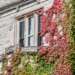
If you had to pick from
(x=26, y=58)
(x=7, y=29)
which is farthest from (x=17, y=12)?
(x=26, y=58)

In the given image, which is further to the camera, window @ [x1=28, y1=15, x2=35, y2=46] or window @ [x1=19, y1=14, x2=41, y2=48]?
window @ [x1=28, y1=15, x2=35, y2=46]

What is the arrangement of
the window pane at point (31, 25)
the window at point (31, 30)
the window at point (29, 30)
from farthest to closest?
the window pane at point (31, 25) < the window at point (31, 30) < the window at point (29, 30)

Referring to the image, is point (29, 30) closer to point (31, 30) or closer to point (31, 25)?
point (31, 30)

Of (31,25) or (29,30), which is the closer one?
(31,25)

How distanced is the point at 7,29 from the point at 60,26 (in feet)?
36.8

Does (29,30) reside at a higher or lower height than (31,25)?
lower

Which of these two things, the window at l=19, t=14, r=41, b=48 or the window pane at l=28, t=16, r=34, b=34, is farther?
the window pane at l=28, t=16, r=34, b=34

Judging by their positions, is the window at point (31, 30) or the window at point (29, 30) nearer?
the window at point (29, 30)

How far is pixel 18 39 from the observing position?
2080 cm

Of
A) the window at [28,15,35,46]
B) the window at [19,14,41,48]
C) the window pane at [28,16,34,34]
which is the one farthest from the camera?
the window pane at [28,16,34,34]

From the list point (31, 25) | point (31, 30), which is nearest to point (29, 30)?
point (31, 30)

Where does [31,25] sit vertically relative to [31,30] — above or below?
above

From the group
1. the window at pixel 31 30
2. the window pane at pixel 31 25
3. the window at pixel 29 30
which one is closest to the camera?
the window at pixel 29 30

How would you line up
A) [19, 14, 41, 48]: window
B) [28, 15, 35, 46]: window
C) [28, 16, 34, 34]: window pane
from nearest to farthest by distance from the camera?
[19, 14, 41, 48]: window → [28, 15, 35, 46]: window → [28, 16, 34, 34]: window pane
